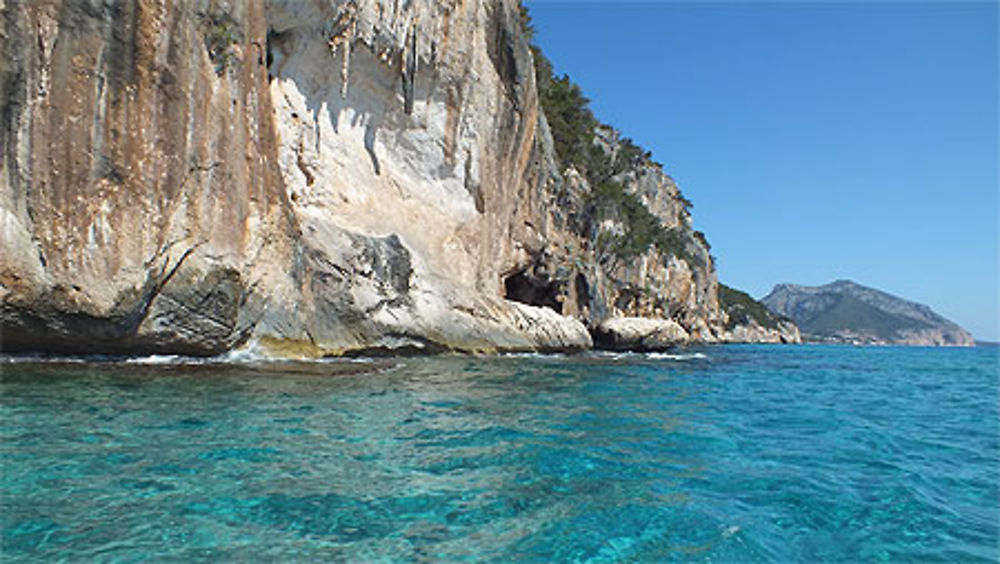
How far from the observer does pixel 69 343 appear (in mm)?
10375

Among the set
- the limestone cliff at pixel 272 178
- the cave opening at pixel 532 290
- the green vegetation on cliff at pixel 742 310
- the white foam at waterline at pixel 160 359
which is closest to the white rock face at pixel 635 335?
the cave opening at pixel 532 290

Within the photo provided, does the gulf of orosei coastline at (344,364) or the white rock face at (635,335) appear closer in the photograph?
the gulf of orosei coastline at (344,364)

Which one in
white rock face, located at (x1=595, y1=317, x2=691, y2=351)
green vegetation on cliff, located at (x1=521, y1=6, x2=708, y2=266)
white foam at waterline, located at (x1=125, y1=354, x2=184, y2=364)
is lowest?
white foam at waterline, located at (x1=125, y1=354, x2=184, y2=364)

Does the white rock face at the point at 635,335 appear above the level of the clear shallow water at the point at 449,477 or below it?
above

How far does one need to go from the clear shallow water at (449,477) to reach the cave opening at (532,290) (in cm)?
1871

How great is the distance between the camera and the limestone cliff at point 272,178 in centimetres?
959

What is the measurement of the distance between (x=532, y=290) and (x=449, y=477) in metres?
24.1

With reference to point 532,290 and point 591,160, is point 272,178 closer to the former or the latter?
point 532,290

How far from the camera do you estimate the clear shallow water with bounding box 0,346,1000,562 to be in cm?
345

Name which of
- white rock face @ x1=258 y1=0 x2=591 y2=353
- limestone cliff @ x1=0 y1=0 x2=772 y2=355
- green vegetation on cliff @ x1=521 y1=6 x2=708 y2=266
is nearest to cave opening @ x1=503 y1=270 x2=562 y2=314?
limestone cliff @ x1=0 y1=0 x2=772 y2=355

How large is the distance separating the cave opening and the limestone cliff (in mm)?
172

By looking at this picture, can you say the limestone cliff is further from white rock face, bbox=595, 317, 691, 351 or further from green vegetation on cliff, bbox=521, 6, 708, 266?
green vegetation on cliff, bbox=521, 6, 708, 266

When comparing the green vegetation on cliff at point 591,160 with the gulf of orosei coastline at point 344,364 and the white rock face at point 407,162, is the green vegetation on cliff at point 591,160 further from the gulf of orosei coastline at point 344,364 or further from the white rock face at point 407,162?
the gulf of orosei coastline at point 344,364

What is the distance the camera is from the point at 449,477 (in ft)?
15.4
